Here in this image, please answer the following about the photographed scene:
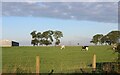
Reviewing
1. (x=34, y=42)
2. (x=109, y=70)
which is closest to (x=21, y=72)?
(x=109, y=70)

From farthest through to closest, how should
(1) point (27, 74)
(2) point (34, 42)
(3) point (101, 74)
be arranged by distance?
1. (2) point (34, 42)
2. (3) point (101, 74)
3. (1) point (27, 74)

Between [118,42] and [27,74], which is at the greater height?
[118,42]

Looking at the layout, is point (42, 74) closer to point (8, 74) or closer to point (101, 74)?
point (8, 74)

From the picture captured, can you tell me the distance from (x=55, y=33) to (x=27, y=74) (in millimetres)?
123762

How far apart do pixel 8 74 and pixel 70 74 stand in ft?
9.03

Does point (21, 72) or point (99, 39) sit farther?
point (99, 39)

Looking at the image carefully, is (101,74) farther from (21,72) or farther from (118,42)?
(21,72)

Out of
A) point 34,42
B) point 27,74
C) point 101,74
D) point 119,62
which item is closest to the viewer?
point 27,74

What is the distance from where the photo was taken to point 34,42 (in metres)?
119

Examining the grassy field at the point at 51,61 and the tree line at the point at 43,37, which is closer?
the grassy field at the point at 51,61

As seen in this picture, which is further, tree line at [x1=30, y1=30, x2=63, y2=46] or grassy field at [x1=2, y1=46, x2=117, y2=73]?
tree line at [x1=30, y1=30, x2=63, y2=46]

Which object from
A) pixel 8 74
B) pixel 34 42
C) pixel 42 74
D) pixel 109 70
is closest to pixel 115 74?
pixel 109 70

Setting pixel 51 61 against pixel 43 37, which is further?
pixel 43 37

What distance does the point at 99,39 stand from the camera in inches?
5226
